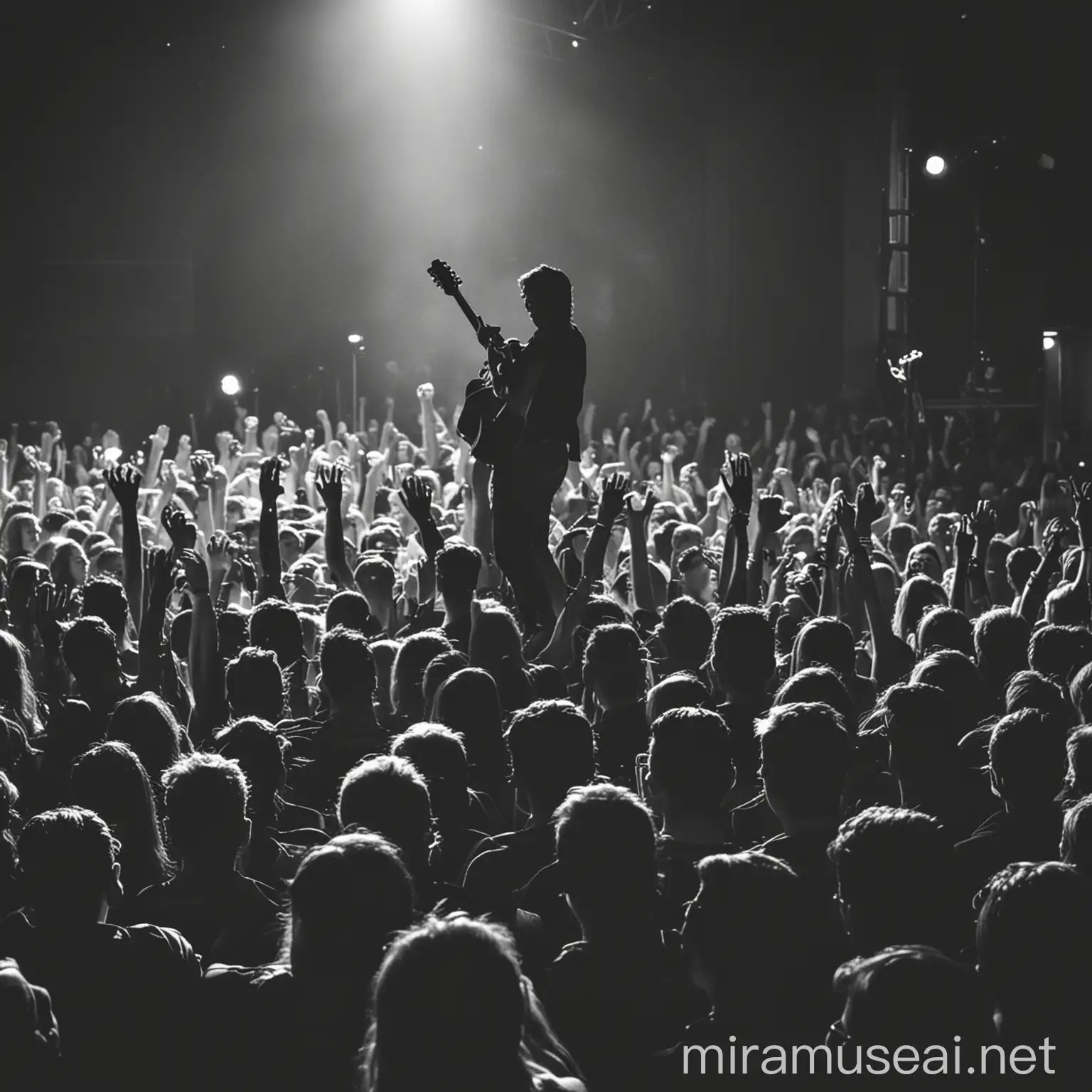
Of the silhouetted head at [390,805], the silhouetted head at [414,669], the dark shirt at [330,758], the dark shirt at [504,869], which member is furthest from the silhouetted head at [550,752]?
the silhouetted head at [414,669]

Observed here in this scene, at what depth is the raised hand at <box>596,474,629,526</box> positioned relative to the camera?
15.6ft

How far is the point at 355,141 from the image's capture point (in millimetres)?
20625

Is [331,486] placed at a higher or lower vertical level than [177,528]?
higher

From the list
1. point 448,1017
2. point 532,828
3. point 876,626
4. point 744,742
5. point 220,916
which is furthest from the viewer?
point 876,626

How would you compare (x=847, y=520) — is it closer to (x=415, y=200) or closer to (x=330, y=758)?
(x=330, y=758)

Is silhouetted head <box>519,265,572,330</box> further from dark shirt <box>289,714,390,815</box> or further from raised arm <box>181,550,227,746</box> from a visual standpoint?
dark shirt <box>289,714,390,815</box>

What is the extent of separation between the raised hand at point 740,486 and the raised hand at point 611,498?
59cm

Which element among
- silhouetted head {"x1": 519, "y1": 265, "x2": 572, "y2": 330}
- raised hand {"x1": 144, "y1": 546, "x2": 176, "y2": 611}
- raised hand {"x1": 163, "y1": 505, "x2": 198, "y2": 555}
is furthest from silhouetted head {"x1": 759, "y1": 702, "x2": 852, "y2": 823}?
silhouetted head {"x1": 519, "y1": 265, "x2": 572, "y2": 330}

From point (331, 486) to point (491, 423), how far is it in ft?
2.59

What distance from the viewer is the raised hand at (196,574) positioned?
4422 mm

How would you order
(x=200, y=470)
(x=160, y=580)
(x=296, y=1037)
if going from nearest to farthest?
(x=296, y=1037)
(x=160, y=580)
(x=200, y=470)

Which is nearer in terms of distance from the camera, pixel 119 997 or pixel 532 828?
pixel 119 997

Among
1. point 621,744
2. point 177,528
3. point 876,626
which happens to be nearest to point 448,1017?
point 621,744

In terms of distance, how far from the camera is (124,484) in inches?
211
